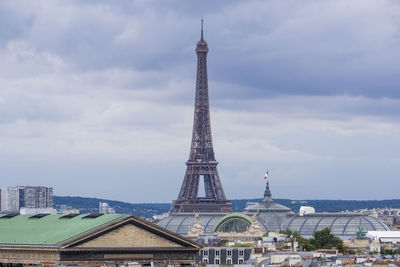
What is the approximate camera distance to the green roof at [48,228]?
13738 centimetres

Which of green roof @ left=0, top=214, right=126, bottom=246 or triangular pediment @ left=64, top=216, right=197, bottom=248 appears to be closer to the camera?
triangular pediment @ left=64, top=216, right=197, bottom=248

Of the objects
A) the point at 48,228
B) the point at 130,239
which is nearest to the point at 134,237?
the point at 130,239

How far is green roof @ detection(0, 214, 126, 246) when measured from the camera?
137 meters

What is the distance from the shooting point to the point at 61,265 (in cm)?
12525

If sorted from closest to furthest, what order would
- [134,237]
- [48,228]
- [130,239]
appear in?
1. [130,239]
2. [134,237]
3. [48,228]

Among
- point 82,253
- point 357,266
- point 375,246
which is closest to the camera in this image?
point 357,266

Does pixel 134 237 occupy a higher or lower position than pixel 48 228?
lower

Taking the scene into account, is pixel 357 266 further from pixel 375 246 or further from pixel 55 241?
pixel 375 246

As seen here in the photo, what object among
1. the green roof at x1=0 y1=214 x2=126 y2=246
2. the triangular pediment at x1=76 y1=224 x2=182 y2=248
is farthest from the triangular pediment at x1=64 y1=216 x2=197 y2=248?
the green roof at x1=0 y1=214 x2=126 y2=246

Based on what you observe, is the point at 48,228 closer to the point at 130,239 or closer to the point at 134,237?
the point at 130,239

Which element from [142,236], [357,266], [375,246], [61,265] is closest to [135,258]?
[142,236]

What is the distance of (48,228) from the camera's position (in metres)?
146

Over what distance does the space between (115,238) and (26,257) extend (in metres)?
8.51

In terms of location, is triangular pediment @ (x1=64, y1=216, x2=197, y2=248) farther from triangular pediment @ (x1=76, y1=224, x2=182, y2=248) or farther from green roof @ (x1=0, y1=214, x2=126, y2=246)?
green roof @ (x1=0, y1=214, x2=126, y2=246)
